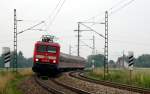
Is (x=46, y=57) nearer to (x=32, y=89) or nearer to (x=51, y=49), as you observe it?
(x=51, y=49)

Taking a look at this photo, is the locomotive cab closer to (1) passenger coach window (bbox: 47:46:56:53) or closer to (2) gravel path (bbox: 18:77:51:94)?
(1) passenger coach window (bbox: 47:46:56:53)

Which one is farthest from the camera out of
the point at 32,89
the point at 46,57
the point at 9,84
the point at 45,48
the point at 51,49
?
the point at 51,49

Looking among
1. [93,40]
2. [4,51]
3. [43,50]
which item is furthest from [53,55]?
[93,40]

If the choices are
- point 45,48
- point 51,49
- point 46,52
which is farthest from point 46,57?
point 51,49

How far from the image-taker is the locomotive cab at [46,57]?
37844 millimetres

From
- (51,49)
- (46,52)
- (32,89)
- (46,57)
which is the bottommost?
(32,89)

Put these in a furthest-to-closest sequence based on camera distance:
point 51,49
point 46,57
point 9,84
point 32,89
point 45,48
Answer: point 51,49
point 45,48
point 46,57
point 9,84
point 32,89

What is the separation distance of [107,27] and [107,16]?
1124mm

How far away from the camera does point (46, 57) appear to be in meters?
38.2

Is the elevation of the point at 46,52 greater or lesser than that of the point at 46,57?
greater

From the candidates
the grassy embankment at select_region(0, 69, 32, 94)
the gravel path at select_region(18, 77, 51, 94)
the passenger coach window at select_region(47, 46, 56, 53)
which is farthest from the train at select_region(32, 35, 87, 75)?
the gravel path at select_region(18, 77, 51, 94)

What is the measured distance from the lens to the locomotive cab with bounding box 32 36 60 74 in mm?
37844

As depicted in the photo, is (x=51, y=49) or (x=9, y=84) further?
(x=51, y=49)

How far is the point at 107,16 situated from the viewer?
4262 centimetres
